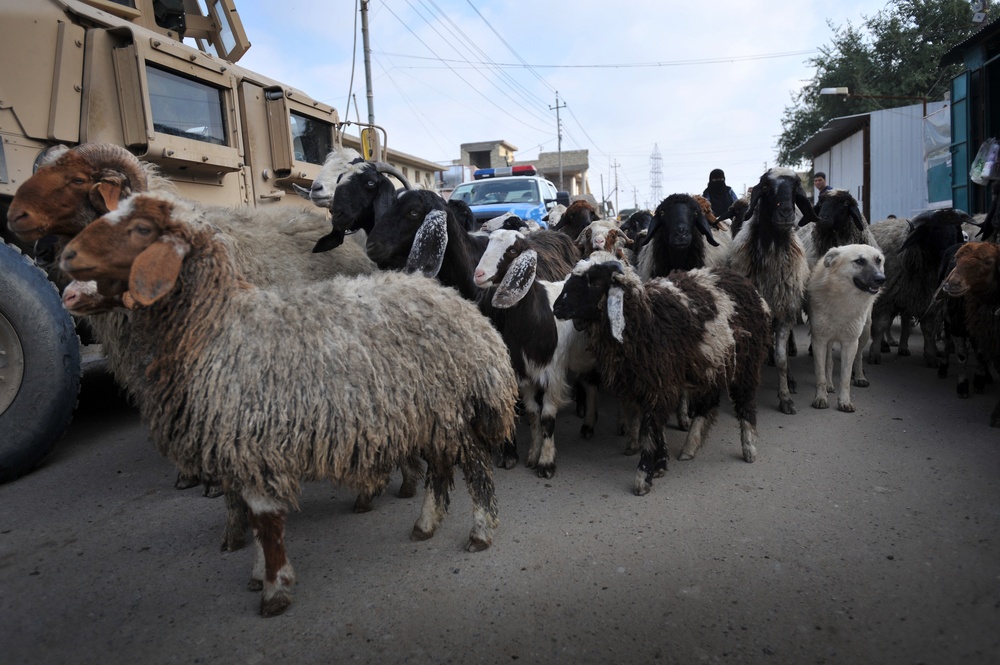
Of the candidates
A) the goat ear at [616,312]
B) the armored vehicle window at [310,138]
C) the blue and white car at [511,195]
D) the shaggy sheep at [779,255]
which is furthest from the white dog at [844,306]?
the blue and white car at [511,195]

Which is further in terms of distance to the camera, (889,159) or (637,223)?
(889,159)

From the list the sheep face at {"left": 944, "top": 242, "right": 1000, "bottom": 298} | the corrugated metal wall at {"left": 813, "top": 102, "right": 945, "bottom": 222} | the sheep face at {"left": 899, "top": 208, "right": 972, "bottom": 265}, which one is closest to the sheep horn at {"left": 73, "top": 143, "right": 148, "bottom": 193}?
the sheep face at {"left": 944, "top": 242, "right": 1000, "bottom": 298}

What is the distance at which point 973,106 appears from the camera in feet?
33.5

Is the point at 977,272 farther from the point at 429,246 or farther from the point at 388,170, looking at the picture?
the point at 388,170

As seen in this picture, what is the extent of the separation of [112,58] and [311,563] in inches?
175

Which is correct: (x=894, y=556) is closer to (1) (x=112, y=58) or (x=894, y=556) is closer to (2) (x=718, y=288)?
(2) (x=718, y=288)

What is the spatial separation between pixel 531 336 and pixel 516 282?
0.47 m

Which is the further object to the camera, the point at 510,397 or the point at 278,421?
the point at 510,397

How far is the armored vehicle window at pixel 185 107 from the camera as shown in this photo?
525 centimetres

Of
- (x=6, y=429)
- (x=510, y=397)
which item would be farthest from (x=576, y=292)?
(x=6, y=429)

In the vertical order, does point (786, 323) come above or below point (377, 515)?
above

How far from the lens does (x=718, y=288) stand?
16.7 feet

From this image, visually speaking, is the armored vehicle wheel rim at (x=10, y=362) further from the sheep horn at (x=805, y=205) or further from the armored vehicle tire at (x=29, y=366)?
the sheep horn at (x=805, y=205)

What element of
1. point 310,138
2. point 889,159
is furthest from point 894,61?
point 310,138
